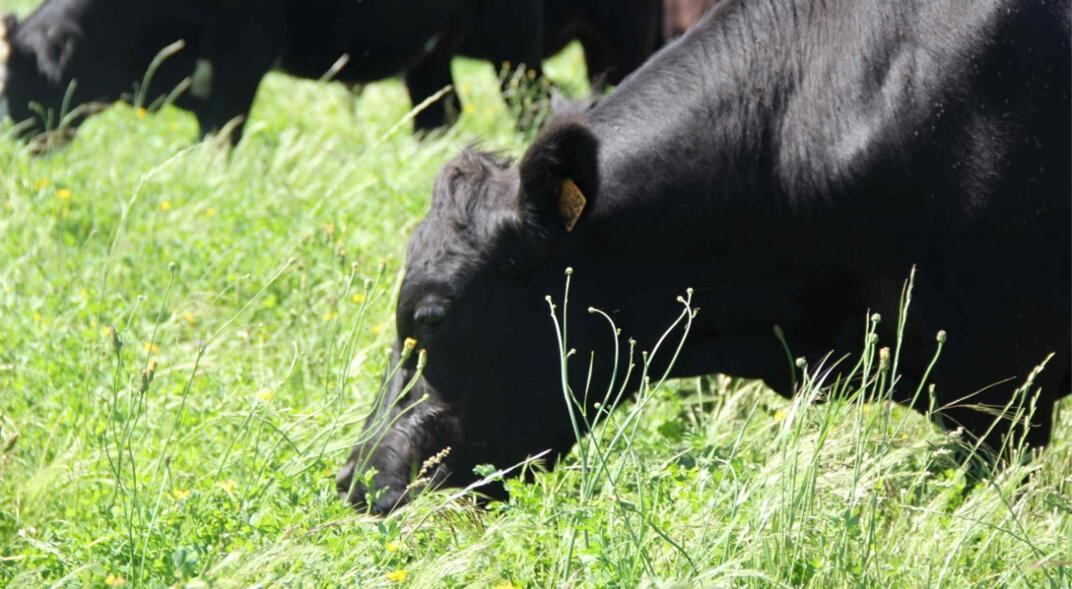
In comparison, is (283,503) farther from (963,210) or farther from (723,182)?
(963,210)

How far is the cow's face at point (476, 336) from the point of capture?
4.27 meters

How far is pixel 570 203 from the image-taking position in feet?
13.6

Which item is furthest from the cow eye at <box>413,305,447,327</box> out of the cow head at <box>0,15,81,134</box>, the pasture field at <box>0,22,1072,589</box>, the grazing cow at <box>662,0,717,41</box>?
the grazing cow at <box>662,0,717,41</box>

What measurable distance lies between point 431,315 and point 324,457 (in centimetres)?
46

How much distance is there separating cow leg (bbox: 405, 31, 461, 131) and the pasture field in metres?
2.20

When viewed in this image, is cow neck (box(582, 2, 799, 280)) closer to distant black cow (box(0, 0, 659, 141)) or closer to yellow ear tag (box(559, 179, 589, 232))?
yellow ear tag (box(559, 179, 589, 232))

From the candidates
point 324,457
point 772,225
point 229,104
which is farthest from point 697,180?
point 229,104

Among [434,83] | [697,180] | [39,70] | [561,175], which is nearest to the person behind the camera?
[561,175]

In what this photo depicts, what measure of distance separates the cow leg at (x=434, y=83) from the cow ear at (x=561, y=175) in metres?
5.04

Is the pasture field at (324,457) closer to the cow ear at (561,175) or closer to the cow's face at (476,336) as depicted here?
the cow's face at (476,336)

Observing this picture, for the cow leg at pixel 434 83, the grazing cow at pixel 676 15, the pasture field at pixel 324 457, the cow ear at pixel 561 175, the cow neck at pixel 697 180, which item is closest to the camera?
the pasture field at pixel 324 457

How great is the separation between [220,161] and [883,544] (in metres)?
4.71

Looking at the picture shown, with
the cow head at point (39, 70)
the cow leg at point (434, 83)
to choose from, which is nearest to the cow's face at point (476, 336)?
the cow head at point (39, 70)

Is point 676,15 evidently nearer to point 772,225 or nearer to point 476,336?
point 772,225
